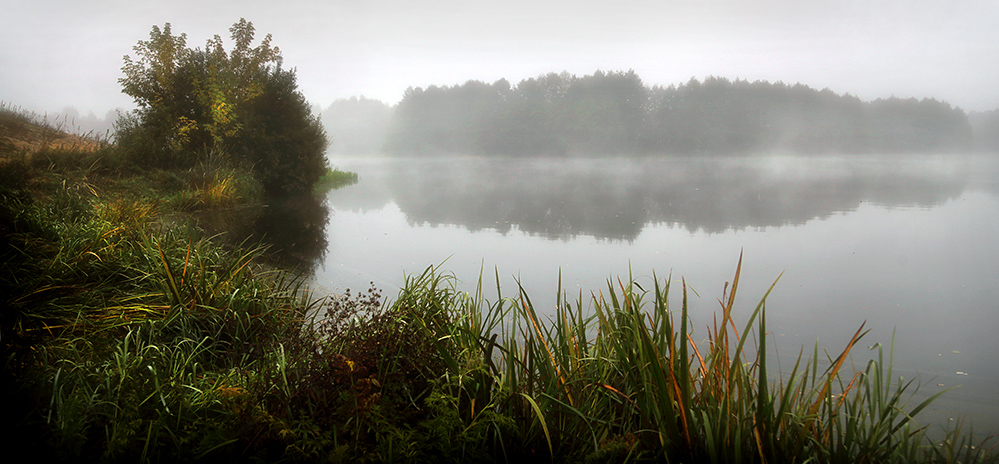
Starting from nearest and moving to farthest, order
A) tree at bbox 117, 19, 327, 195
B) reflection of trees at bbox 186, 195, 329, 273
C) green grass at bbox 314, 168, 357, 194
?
reflection of trees at bbox 186, 195, 329, 273, tree at bbox 117, 19, 327, 195, green grass at bbox 314, 168, 357, 194

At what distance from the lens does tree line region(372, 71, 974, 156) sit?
48.8ft

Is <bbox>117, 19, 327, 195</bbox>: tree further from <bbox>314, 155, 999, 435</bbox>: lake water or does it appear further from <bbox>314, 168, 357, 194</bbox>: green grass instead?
<bbox>314, 168, 357, 194</bbox>: green grass

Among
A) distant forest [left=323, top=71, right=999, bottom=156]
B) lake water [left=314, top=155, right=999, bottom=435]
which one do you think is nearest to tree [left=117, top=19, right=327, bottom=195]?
lake water [left=314, top=155, right=999, bottom=435]

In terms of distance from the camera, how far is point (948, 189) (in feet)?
45.6

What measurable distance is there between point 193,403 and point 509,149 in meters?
16.5

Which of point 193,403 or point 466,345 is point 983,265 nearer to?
point 466,345

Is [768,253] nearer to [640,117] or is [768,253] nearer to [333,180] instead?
[640,117]

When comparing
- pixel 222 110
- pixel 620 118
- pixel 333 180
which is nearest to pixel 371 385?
pixel 222 110

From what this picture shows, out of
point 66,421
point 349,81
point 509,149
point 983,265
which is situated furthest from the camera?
point 509,149

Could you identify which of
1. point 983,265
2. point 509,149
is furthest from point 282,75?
point 983,265

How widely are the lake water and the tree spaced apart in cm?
140

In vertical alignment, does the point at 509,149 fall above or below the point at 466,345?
above

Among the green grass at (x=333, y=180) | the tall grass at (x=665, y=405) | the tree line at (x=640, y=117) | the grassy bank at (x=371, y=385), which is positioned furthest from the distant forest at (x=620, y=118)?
the tall grass at (x=665, y=405)

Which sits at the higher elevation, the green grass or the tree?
the tree
